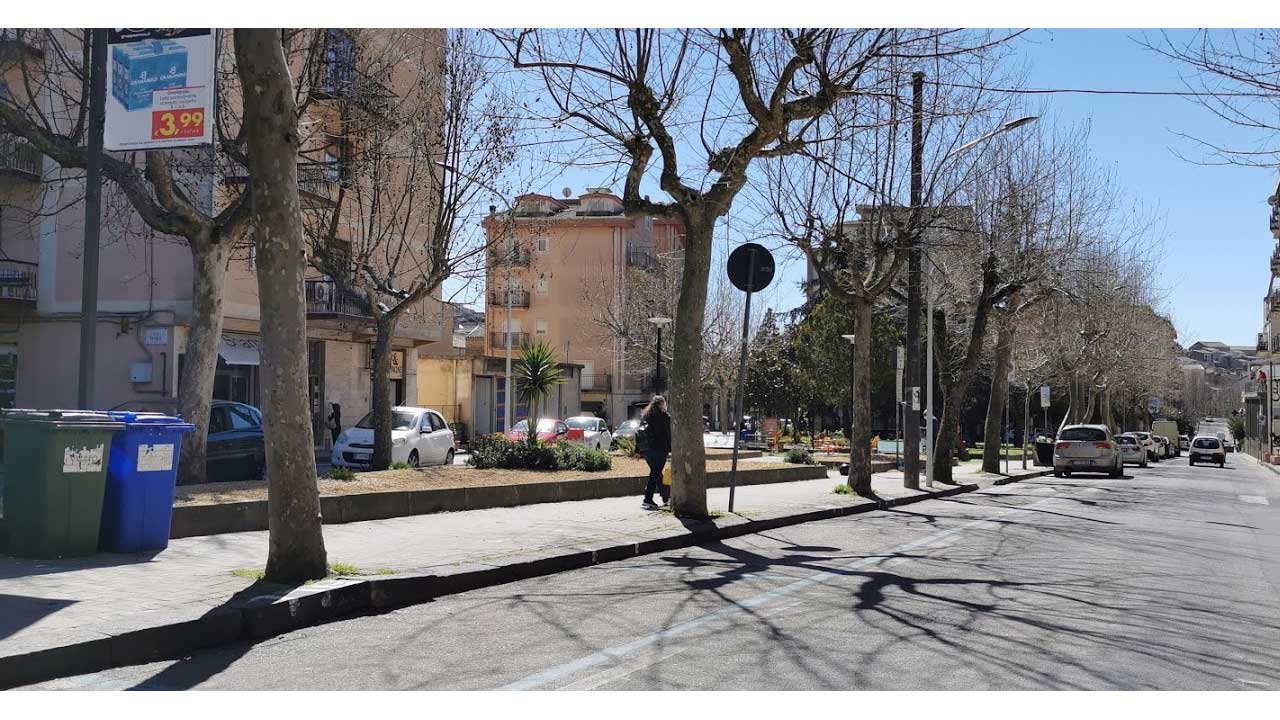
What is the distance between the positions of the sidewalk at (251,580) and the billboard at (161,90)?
156 inches

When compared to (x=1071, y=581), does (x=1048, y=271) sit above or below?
above

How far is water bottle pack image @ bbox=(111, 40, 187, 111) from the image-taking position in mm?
10883

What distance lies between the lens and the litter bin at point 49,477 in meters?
8.51

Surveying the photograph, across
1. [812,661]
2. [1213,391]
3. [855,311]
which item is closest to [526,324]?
[855,311]

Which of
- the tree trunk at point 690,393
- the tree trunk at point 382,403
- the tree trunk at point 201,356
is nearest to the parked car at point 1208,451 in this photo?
the tree trunk at point 382,403

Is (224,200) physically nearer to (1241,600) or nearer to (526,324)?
(1241,600)

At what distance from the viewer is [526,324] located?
6844 centimetres

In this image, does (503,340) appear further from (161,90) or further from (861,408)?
(161,90)

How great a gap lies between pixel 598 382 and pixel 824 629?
201ft

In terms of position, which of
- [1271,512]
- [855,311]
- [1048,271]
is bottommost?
[1271,512]

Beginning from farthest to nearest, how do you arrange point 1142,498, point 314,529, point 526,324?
point 526,324, point 1142,498, point 314,529

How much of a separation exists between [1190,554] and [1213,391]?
147275 mm

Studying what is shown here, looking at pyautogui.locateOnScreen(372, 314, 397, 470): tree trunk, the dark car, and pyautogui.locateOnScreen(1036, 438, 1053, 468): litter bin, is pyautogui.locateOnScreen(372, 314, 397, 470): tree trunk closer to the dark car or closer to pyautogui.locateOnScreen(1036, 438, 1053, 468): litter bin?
the dark car

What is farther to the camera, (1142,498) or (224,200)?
(224,200)
